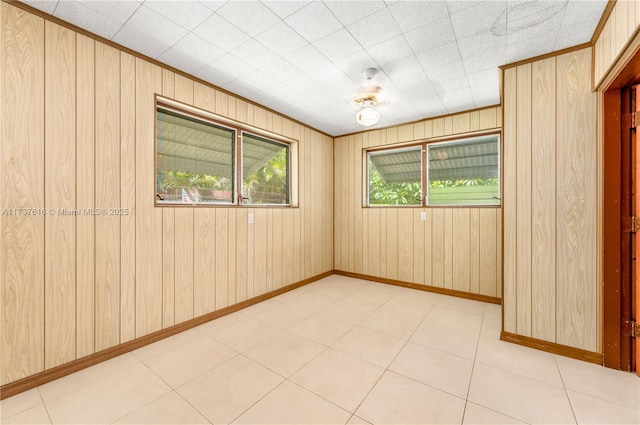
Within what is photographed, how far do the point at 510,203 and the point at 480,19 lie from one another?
1649mm

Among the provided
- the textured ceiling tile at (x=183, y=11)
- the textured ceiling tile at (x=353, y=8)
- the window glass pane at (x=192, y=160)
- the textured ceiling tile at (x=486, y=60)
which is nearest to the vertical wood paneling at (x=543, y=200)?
the textured ceiling tile at (x=486, y=60)

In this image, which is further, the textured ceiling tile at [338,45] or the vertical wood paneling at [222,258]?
the vertical wood paneling at [222,258]

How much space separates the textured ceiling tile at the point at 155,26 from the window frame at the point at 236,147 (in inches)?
23.5

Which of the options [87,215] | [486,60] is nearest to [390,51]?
[486,60]

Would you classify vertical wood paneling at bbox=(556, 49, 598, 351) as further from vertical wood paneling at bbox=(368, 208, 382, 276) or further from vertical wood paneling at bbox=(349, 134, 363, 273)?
vertical wood paneling at bbox=(349, 134, 363, 273)

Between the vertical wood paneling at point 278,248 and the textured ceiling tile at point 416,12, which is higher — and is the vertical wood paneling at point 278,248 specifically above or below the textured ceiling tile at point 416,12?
below

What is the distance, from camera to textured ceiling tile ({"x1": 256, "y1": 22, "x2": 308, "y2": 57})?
2.18m

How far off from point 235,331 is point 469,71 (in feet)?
12.1

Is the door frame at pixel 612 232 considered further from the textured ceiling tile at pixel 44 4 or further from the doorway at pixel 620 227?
the textured ceiling tile at pixel 44 4

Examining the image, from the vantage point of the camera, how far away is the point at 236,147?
3.51 meters

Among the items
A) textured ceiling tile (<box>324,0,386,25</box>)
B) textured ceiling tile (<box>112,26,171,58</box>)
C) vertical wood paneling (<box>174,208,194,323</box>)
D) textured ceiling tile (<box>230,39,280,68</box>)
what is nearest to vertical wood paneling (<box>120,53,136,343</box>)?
textured ceiling tile (<box>112,26,171,58</box>)

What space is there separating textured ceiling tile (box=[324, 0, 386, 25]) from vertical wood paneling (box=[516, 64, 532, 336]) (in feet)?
5.49

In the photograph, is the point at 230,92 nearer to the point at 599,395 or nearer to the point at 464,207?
the point at 464,207

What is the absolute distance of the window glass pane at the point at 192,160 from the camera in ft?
9.27
